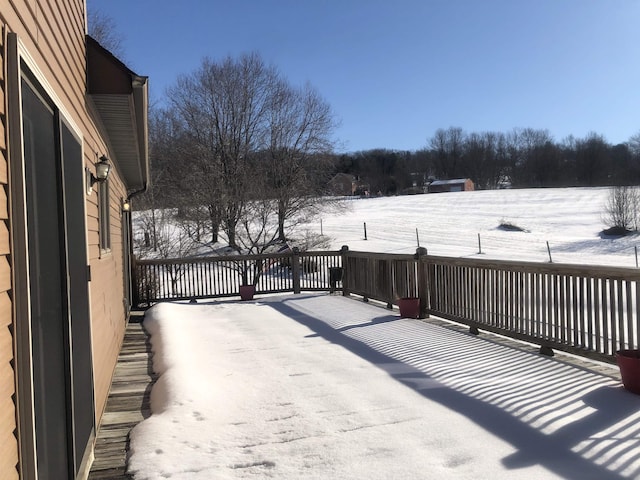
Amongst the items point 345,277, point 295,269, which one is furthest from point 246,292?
point 345,277

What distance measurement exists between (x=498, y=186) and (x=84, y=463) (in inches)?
3362

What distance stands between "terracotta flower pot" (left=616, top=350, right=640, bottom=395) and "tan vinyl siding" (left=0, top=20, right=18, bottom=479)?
4.06 meters

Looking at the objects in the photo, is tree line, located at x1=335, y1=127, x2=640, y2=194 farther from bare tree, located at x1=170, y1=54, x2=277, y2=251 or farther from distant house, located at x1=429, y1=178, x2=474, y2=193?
bare tree, located at x1=170, y1=54, x2=277, y2=251

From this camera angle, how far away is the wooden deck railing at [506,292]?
4.66 metres

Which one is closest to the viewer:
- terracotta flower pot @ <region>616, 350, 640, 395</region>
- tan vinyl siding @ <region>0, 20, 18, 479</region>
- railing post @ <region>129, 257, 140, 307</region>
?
tan vinyl siding @ <region>0, 20, 18, 479</region>

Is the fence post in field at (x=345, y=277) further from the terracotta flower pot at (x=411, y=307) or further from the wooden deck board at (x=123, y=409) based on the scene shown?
the wooden deck board at (x=123, y=409)

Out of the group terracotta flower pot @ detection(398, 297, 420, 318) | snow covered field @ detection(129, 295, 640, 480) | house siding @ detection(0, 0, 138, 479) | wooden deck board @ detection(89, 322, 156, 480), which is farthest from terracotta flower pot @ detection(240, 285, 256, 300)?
house siding @ detection(0, 0, 138, 479)

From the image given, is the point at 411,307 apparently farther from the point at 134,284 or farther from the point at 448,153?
the point at 448,153

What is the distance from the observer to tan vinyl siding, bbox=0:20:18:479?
1660 mm

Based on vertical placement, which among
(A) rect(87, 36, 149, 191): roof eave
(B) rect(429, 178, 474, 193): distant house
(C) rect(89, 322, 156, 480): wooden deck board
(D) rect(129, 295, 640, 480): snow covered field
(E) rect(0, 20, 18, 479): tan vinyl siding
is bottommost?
(C) rect(89, 322, 156, 480): wooden deck board

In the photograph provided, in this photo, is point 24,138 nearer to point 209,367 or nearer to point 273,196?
point 209,367

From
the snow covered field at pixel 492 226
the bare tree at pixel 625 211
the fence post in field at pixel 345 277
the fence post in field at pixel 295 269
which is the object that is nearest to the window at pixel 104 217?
the fence post in field at pixel 345 277

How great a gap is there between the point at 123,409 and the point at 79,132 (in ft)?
7.49

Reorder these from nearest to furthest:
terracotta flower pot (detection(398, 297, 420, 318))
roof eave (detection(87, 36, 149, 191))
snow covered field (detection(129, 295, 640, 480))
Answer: snow covered field (detection(129, 295, 640, 480)), roof eave (detection(87, 36, 149, 191)), terracotta flower pot (detection(398, 297, 420, 318))
